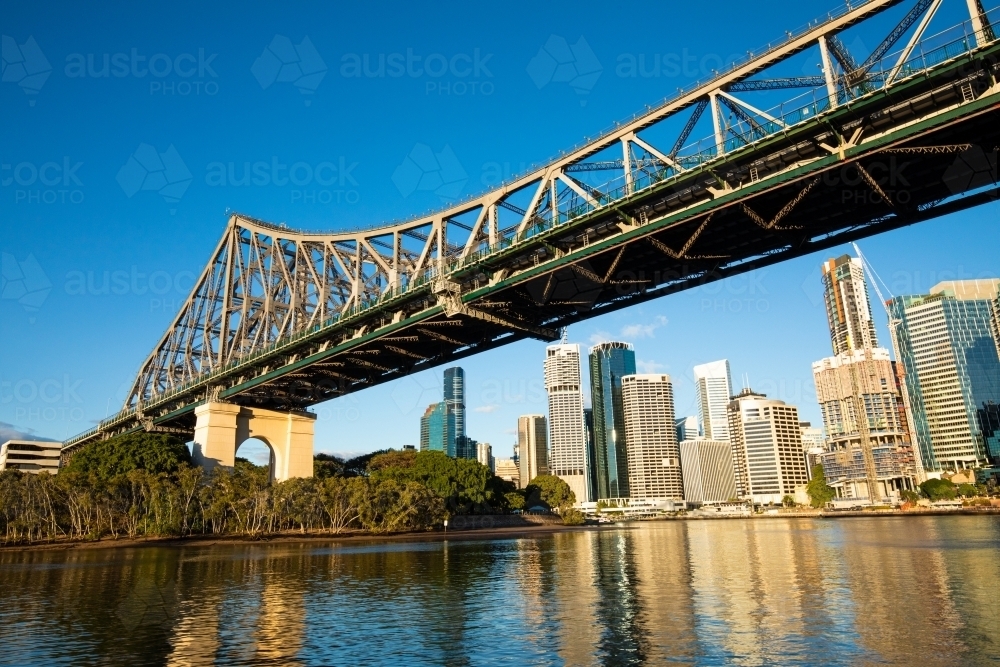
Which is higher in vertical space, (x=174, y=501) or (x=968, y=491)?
(x=174, y=501)

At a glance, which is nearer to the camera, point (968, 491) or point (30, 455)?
point (968, 491)

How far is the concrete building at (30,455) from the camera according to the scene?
190125mm

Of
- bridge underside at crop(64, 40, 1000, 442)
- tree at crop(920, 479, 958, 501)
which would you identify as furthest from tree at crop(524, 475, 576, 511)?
tree at crop(920, 479, 958, 501)

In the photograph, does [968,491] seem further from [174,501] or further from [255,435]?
[174,501]

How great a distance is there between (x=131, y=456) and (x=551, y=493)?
8839 centimetres

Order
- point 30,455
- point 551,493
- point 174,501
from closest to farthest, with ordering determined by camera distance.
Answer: point 174,501, point 551,493, point 30,455

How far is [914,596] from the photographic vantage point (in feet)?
77.9

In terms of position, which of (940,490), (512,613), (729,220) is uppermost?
(729,220)

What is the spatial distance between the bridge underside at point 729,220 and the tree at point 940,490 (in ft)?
550

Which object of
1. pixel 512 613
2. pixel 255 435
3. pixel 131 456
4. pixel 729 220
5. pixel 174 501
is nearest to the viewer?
pixel 512 613

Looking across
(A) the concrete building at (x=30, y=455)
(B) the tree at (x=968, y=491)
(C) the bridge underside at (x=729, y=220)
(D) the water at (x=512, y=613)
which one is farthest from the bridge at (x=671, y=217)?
(B) the tree at (x=968, y=491)

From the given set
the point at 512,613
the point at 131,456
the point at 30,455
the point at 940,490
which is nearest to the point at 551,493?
the point at 131,456

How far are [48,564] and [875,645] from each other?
47.4 metres

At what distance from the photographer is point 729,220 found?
37438 mm
